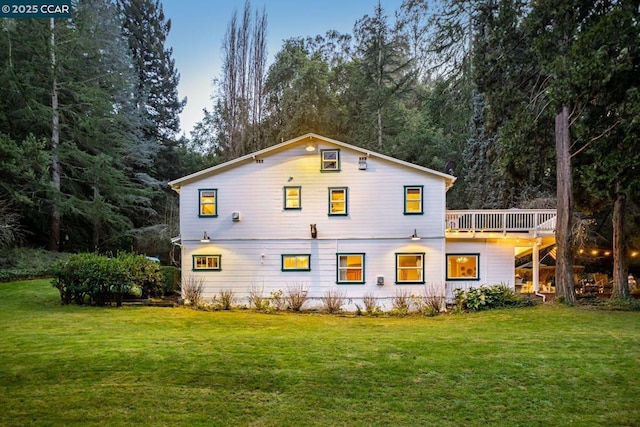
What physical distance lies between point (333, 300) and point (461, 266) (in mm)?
5415

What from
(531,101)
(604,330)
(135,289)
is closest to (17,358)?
(135,289)

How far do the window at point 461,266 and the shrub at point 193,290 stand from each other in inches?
384

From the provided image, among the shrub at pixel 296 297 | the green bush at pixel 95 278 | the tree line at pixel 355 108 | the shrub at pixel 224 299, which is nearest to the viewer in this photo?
the tree line at pixel 355 108

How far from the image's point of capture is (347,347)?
336 inches

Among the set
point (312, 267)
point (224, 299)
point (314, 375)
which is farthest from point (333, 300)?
point (314, 375)

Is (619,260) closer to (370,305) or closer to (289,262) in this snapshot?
(370,305)

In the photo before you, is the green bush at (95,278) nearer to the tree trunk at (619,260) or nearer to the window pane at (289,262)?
the window pane at (289,262)

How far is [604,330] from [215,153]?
98.0 feet

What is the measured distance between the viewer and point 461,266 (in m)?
16.2

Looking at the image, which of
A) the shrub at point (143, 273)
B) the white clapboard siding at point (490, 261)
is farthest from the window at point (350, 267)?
the shrub at point (143, 273)

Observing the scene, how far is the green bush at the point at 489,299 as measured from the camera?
15000 millimetres

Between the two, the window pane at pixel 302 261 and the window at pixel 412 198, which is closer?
the window at pixel 412 198

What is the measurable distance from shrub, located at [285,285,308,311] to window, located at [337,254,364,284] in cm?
146

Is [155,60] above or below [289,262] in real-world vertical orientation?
above
